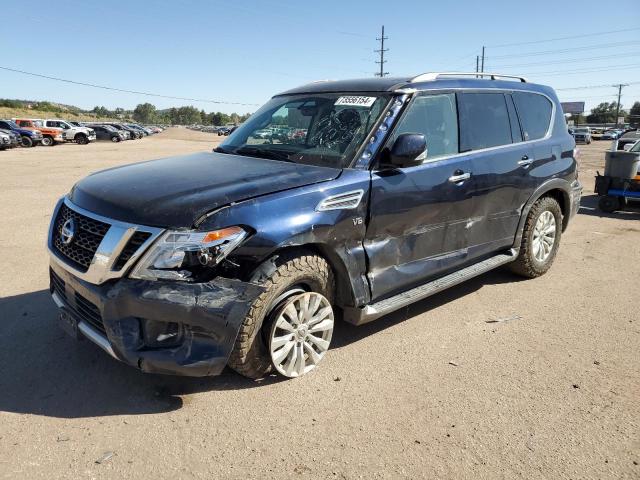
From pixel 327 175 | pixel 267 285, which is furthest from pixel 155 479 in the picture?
pixel 327 175

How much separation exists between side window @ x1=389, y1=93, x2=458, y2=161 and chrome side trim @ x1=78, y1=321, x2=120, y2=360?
237 centimetres

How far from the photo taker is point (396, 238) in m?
3.72

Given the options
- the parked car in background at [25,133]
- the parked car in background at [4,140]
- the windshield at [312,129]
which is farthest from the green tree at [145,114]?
the windshield at [312,129]

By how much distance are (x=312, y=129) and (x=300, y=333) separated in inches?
66.1

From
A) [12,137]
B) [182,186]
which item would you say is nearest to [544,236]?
[182,186]

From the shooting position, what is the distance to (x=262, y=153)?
13.3 feet

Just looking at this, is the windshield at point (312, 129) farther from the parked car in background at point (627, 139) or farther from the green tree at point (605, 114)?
the green tree at point (605, 114)

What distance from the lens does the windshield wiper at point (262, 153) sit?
152 inches

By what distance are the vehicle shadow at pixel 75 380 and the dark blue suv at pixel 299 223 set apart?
0.36 metres

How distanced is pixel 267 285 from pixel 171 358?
Answer: 0.67 m

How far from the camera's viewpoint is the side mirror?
3.50m

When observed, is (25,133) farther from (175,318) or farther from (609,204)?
(175,318)

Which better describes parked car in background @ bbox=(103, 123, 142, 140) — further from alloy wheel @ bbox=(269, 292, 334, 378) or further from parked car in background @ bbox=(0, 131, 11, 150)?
alloy wheel @ bbox=(269, 292, 334, 378)

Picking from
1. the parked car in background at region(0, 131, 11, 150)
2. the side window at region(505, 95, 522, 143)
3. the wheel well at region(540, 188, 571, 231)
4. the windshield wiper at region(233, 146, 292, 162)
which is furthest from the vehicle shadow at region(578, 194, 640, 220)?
the parked car in background at region(0, 131, 11, 150)
